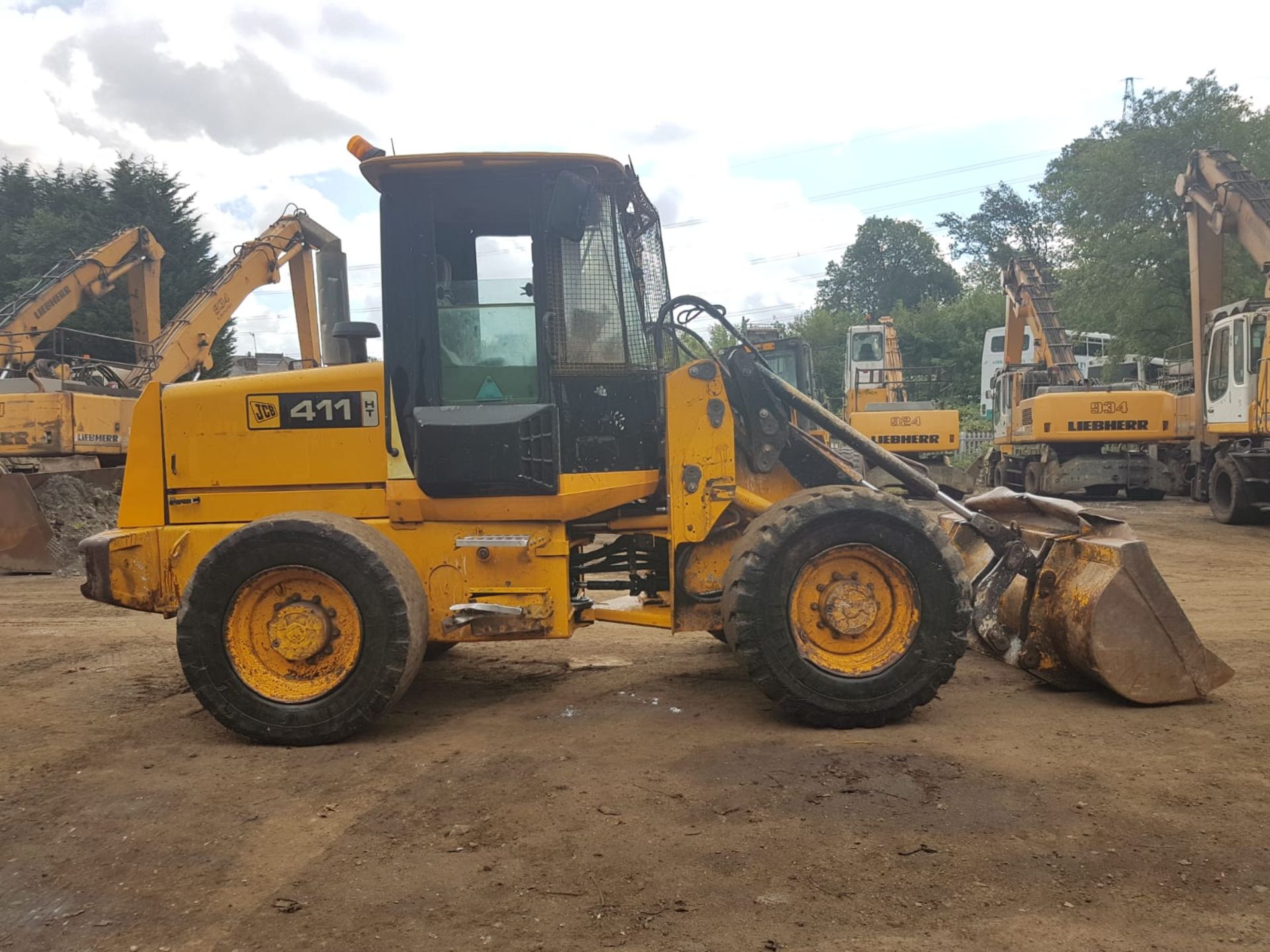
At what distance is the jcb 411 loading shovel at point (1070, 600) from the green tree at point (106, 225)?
28042 millimetres

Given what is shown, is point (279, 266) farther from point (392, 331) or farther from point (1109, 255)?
point (1109, 255)

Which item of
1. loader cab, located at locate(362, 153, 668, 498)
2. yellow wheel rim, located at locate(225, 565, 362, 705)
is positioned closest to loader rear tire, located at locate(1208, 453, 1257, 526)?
loader cab, located at locate(362, 153, 668, 498)

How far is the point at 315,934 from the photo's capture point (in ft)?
9.45

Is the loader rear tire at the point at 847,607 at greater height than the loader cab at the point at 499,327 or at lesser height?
lesser

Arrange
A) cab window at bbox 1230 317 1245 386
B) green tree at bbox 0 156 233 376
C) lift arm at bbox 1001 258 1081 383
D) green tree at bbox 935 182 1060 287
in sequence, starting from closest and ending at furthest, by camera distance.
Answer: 1. cab window at bbox 1230 317 1245 386
2. lift arm at bbox 1001 258 1081 383
3. green tree at bbox 0 156 233 376
4. green tree at bbox 935 182 1060 287

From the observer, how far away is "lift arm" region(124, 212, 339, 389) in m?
15.6

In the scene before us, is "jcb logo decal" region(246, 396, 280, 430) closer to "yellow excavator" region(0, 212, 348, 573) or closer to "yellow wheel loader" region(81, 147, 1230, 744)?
"yellow wheel loader" region(81, 147, 1230, 744)

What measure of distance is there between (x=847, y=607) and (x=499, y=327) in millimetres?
2183

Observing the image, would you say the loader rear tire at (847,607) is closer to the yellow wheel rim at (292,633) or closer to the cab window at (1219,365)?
the yellow wheel rim at (292,633)

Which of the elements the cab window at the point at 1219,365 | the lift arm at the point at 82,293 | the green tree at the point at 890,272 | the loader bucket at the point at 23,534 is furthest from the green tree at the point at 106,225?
the green tree at the point at 890,272

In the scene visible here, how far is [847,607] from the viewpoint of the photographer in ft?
15.6

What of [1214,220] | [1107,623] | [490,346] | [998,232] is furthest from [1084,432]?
[998,232]

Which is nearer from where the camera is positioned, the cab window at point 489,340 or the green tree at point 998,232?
the cab window at point 489,340

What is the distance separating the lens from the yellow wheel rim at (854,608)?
474 centimetres
